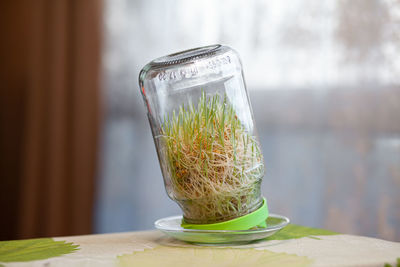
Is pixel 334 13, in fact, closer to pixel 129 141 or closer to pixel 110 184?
pixel 129 141

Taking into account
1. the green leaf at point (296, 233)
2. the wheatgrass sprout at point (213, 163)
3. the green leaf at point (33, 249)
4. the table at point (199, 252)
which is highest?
the wheatgrass sprout at point (213, 163)

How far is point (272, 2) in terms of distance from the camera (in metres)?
1.43

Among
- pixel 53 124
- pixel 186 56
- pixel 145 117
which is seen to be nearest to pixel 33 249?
pixel 186 56

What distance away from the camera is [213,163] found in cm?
63

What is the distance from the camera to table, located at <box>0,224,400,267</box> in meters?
0.52

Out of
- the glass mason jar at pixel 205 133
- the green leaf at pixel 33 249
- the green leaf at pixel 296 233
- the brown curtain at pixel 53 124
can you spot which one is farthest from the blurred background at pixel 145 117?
the green leaf at pixel 33 249

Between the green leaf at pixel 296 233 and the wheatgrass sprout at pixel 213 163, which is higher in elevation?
the wheatgrass sprout at pixel 213 163

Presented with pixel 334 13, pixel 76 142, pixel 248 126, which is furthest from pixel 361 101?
pixel 76 142

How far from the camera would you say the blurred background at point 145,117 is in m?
1.20

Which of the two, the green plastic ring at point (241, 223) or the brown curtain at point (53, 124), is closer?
the green plastic ring at point (241, 223)

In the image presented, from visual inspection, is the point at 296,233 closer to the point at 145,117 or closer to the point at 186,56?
the point at 186,56

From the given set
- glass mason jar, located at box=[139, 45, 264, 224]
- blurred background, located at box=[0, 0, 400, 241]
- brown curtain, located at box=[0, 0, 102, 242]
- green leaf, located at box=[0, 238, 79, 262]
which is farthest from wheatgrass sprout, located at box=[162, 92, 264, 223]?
brown curtain, located at box=[0, 0, 102, 242]

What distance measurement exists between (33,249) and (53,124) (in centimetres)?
152

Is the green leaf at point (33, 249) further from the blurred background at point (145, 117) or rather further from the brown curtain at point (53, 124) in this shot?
the brown curtain at point (53, 124)
